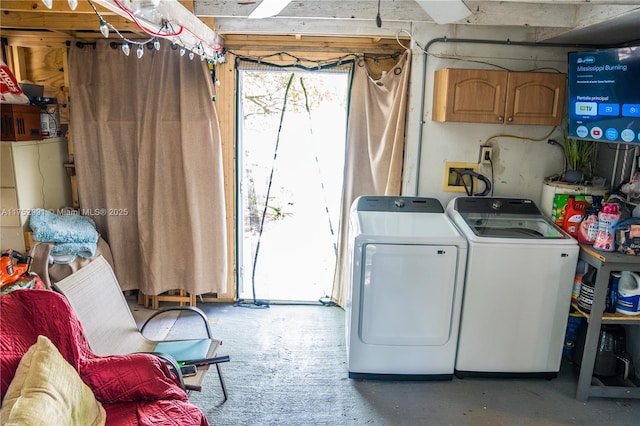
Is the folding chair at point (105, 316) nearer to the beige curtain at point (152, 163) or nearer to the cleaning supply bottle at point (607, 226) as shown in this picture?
the beige curtain at point (152, 163)

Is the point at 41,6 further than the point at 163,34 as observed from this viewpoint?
Yes

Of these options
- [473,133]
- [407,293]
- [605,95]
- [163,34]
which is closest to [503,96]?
[473,133]

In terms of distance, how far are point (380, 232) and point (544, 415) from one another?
1401 millimetres

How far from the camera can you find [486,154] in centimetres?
328

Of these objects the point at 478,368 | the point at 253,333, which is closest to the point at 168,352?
the point at 253,333

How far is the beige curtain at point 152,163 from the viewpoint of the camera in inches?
137

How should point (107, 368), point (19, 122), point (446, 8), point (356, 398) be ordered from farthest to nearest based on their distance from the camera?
point (19, 122) → point (356, 398) → point (107, 368) → point (446, 8)

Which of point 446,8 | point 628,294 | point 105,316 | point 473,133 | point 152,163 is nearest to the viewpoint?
point 446,8

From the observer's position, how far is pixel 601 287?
2.56 m

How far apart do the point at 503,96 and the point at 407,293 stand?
56.1 inches

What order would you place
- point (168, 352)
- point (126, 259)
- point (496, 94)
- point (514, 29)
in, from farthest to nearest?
point (126, 259), point (514, 29), point (496, 94), point (168, 352)

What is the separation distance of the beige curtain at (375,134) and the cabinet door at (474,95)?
0.48 meters

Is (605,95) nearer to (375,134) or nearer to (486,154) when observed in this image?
(486,154)

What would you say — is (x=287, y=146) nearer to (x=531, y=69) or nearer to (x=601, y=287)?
(x=531, y=69)
